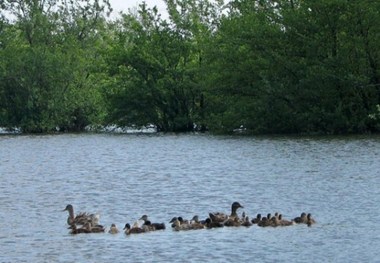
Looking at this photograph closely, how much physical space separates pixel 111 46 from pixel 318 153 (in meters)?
35.0

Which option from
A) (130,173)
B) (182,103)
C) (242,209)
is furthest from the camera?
(182,103)

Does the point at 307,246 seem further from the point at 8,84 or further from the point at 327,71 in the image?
the point at 8,84

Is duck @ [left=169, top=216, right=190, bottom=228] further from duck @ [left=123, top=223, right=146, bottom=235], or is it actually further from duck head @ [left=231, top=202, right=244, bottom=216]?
duck head @ [left=231, top=202, right=244, bottom=216]

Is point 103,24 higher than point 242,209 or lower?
higher

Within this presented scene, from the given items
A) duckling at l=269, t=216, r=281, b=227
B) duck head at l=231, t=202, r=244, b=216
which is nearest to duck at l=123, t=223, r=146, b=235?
duck head at l=231, t=202, r=244, b=216

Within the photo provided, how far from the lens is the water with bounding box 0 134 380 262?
23547 millimetres

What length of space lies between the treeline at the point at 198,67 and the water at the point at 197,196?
520cm

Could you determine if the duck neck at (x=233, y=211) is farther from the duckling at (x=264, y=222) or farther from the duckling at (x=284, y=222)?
the duckling at (x=284, y=222)

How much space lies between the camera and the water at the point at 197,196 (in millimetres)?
23547

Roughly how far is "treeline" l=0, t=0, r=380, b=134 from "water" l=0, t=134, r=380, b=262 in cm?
520

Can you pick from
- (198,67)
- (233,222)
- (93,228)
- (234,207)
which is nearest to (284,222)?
(233,222)

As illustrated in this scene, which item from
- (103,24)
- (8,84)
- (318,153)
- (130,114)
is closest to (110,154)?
(318,153)

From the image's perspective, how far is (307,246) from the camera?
23859 mm

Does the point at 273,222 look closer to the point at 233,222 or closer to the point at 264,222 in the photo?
the point at 264,222
